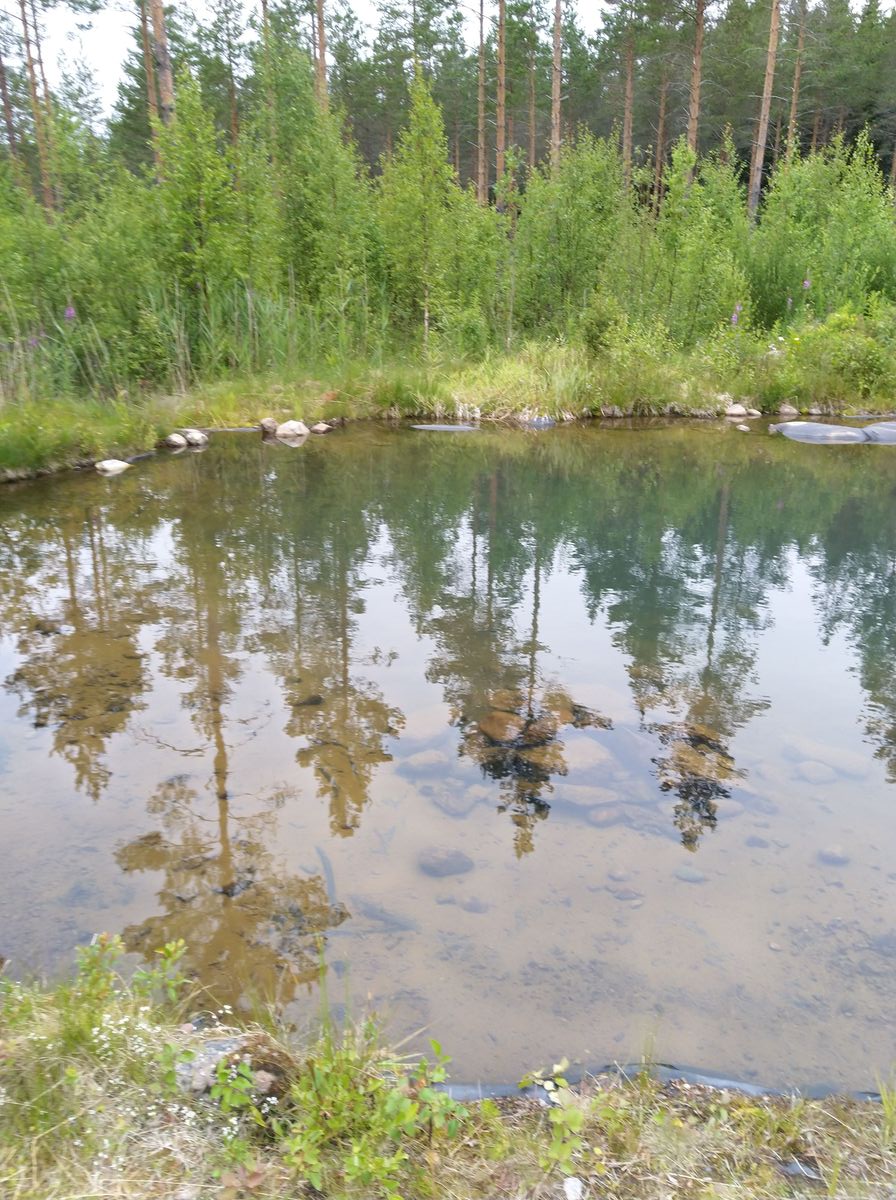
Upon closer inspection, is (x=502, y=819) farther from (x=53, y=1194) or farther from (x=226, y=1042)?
(x=53, y=1194)

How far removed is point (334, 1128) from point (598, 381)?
39.6 feet

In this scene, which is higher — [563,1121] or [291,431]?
[563,1121]

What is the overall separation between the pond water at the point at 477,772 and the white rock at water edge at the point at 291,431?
3.76m

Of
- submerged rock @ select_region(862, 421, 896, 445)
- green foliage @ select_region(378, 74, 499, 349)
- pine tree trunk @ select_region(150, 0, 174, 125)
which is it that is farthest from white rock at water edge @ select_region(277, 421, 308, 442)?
submerged rock @ select_region(862, 421, 896, 445)

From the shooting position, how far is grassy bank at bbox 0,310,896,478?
12.0m

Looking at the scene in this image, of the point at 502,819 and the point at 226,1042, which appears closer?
the point at 226,1042

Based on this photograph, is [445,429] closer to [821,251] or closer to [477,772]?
[477,772]

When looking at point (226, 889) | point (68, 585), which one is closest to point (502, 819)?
point (226, 889)

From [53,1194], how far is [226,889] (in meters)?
1.30

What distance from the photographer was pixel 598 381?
1282cm

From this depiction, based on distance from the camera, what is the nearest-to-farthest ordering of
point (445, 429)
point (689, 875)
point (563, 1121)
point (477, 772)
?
point (563, 1121) < point (689, 875) < point (477, 772) < point (445, 429)

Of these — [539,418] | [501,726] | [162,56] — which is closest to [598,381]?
[539,418]

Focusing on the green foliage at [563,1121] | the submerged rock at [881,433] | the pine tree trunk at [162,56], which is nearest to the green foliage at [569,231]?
the submerged rock at [881,433]

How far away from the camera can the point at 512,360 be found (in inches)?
529
